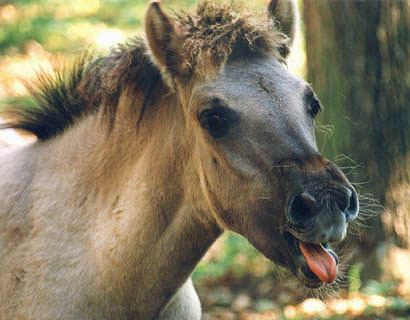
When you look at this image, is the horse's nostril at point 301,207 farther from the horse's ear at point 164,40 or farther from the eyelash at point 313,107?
the horse's ear at point 164,40

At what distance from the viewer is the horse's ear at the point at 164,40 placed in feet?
13.6

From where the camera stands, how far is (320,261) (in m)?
3.74

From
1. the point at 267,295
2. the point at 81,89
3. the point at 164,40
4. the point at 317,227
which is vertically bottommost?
the point at 267,295

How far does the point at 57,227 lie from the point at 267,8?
5.52 ft

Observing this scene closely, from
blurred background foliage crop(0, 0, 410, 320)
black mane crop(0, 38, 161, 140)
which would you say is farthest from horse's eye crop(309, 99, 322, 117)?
blurred background foliage crop(0, 0, 410, 320)

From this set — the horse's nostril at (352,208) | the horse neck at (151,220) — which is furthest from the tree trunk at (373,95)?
Result: the horse's nostril at (352,208)

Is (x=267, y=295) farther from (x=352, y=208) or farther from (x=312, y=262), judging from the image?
(x=352, y=208)

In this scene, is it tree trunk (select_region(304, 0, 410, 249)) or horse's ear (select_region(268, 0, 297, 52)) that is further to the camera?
tree trunk (select_region(304, 0, 410, 249))

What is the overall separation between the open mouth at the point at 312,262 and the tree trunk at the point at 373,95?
3009 mm

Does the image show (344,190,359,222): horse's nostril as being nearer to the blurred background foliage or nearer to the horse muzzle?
the horse muzzle

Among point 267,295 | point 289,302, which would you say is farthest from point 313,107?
point 267,295

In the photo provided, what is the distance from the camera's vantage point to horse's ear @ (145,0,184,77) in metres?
4.16

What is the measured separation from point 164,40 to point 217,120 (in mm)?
581

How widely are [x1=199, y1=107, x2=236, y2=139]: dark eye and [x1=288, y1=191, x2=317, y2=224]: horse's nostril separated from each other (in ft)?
1.81
